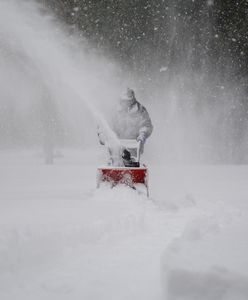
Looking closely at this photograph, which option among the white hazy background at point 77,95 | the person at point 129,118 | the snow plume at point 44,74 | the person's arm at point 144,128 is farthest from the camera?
the white hazy background at point 77,95

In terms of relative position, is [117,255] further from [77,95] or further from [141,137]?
[77,95]

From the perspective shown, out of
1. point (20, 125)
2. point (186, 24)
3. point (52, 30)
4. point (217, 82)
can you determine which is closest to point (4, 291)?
point (52, 30)

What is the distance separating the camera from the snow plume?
8.88 metres

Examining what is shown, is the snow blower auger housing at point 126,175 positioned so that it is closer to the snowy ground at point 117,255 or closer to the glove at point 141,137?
the glove at point 141,137

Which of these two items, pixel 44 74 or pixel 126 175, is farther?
pixel 44 74

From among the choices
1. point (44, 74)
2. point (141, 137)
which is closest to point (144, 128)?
point (141, 137)

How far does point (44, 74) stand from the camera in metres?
19.1

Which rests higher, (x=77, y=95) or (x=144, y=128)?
(x=77, y=95)

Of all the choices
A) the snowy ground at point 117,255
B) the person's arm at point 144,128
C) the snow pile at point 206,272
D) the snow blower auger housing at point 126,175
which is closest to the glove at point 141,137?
the person's arm at point 144,128

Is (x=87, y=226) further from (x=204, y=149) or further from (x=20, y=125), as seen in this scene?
(x=204, y=149)

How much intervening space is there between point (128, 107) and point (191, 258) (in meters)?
5.15

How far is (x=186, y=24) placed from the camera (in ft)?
79.9

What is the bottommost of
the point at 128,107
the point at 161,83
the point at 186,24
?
the point at 128,107

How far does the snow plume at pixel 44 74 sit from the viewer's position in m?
8.88
